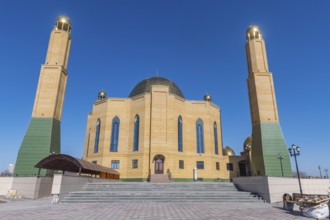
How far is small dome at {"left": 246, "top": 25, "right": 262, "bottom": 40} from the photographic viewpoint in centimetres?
3309

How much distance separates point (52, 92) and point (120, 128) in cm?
1018

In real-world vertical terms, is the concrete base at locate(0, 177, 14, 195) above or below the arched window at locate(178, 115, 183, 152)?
below

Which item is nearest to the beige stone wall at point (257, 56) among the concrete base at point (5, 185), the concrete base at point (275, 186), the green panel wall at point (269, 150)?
the green panel wall at point (269, 150)

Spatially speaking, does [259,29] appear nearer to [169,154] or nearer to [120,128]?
[169,154]

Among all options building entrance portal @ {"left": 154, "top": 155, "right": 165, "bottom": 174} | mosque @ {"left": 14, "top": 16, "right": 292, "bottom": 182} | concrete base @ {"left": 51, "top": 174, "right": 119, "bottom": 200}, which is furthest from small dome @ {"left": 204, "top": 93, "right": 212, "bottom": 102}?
concrete base @ {"left": 51, "top": 174, "right": 119, "bottom": 200}

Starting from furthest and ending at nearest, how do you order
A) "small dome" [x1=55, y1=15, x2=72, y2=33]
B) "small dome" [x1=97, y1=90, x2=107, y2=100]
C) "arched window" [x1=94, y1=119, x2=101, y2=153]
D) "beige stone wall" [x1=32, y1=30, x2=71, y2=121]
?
"small dome" [x1=97, y1=90, x2=107, y2=100] < "arched window" [x1=94, y1=119, x2=101, y2=153] < "small dome" [x1=55, y1=15, x2=72, y2=33] < "beige stone wall" [x1=32, y1=30, x2=71, y2=121]

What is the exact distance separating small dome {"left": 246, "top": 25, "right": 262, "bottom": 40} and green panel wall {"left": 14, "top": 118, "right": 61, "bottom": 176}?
31.2 m

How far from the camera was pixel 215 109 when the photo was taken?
35312 mm

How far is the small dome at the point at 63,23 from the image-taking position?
3075cm

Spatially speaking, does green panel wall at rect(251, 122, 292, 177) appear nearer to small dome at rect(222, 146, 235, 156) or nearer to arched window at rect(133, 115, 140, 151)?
small dome at rect(222, 146, 235, 156)

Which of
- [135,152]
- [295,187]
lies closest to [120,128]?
[135,152]

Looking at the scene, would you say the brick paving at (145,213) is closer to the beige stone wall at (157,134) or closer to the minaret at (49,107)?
the minaret at (49,107)

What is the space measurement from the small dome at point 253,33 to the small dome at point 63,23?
28.0 metres

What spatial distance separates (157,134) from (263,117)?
14414 mm
